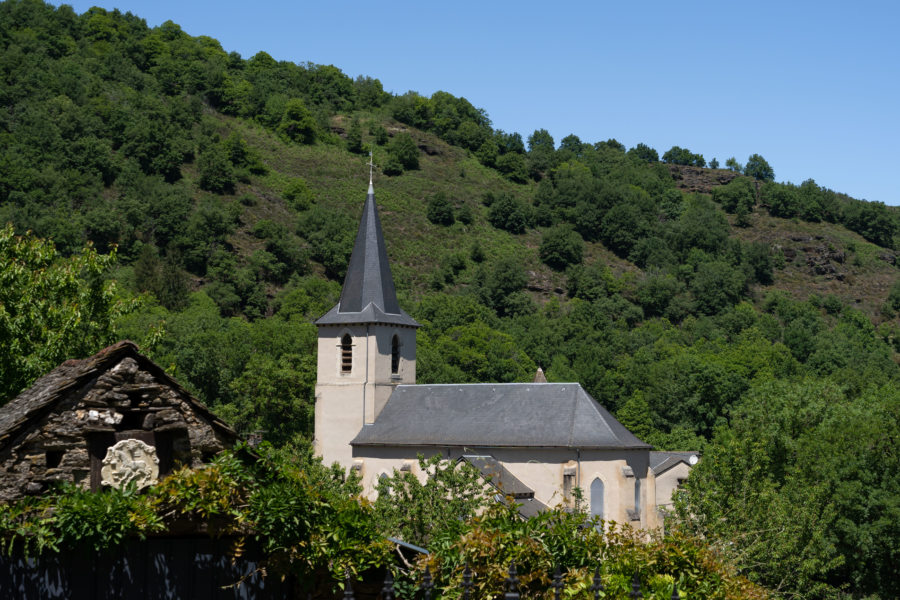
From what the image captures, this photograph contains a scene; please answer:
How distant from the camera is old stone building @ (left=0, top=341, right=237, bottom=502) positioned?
8.70 m

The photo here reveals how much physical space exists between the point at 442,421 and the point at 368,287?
6345 mm

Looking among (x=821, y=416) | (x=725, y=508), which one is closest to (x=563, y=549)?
(x=725, y=508)

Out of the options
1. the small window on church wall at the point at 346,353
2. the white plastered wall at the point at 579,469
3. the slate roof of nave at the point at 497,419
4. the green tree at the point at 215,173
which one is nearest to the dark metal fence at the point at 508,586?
the white plastered wall at the point at 579,469

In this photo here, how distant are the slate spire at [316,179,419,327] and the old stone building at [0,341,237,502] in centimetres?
3176

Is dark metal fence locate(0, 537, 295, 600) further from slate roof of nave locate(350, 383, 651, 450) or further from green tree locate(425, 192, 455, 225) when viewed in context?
green tree locate(425, 192, 455, 225)

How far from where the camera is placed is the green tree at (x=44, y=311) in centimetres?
2100

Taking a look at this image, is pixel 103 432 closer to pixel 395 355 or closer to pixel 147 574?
pixel 147 574

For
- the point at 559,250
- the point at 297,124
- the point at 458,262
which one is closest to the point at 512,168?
the point at 297,124

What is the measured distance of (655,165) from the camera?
563 ft

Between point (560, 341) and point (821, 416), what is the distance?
1722 inches

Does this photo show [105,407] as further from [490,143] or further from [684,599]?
[490,143]

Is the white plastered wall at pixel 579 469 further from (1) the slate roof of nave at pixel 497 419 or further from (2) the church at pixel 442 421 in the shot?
(1) the slate roof of nave at pixel 497 419

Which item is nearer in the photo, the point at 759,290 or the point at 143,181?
the point at 143,181

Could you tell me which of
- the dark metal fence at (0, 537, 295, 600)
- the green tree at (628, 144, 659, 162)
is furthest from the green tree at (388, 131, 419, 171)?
the dark metal fence at (0, 537, 295, 600)
